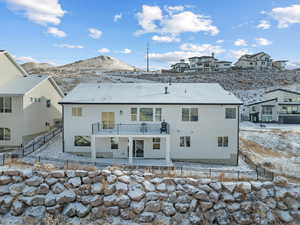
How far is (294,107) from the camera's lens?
35438 millimetres

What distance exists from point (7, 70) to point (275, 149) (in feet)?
89.2

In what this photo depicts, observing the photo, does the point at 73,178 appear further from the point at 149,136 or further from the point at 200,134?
the point at 200,134

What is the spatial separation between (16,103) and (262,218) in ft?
64.2

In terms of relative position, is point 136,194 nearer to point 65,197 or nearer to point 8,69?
point 65,197

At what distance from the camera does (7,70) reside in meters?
20.0

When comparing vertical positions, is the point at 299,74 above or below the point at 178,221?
above

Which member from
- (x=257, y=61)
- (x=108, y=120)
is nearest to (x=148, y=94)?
(x=108, y=120)

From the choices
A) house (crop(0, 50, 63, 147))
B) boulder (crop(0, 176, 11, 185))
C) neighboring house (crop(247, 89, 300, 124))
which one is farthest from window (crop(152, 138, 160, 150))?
neighboring house (crop(247, 89, 300, 124))

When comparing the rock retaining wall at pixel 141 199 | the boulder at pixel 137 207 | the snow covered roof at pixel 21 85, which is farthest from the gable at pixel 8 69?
the boulder at pixel 137 207

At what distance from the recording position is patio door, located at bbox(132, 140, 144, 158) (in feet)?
55.5

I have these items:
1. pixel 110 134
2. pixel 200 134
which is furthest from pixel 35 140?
pixel 200 134

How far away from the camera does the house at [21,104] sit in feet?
59.4

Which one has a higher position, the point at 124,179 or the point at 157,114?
the point at 157,114

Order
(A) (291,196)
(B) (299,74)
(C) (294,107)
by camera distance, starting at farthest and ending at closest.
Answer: (B) (299,74)
(C) (294,107)
(A) (291,196)
